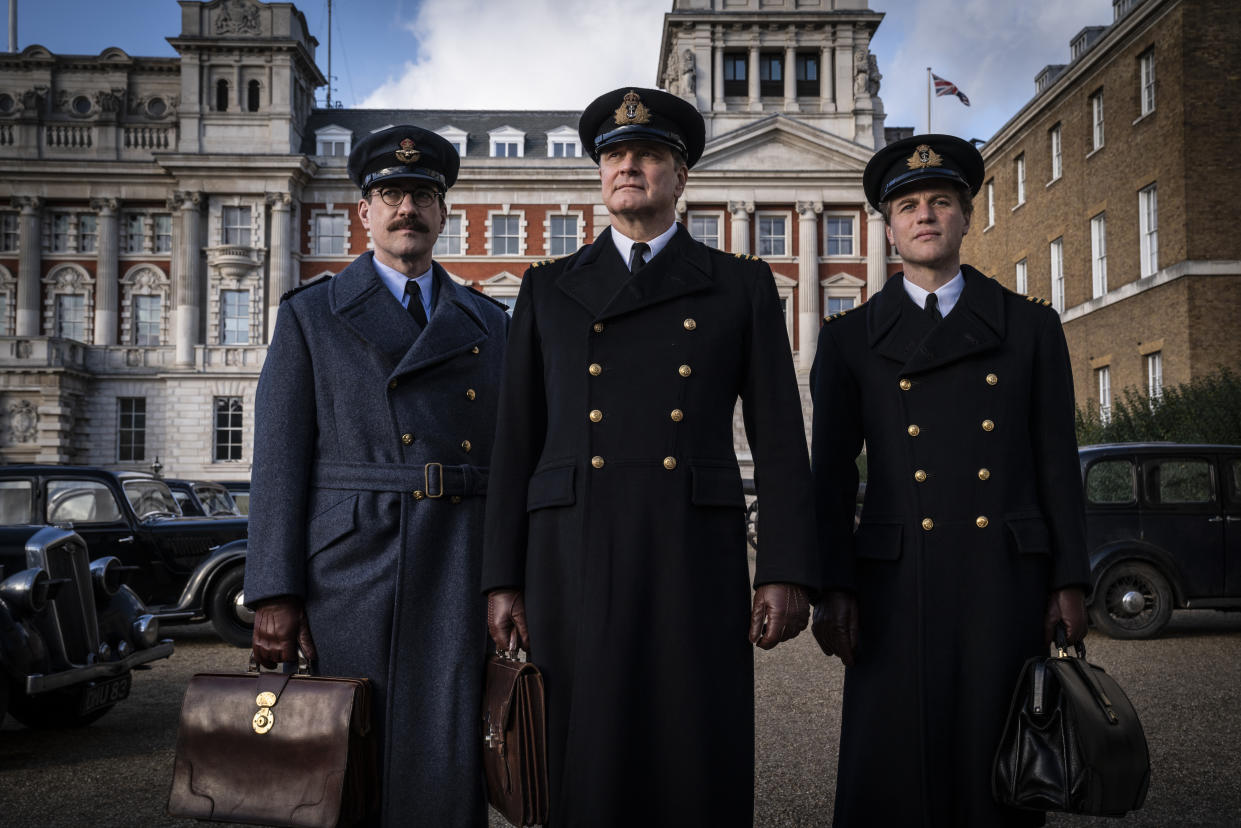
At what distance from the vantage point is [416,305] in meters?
3.75

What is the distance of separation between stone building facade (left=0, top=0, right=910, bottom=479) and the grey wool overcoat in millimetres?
41345

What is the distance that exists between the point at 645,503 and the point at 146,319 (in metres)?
47.7

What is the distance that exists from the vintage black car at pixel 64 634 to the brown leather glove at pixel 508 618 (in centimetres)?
454

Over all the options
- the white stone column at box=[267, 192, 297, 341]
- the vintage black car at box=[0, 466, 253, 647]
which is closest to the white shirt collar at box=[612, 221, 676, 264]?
the vintage black car at box=[0, 466, 253, 647]

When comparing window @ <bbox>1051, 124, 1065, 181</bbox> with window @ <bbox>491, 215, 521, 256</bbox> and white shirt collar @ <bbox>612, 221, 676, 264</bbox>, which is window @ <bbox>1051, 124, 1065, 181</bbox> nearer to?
window @ <bbox>491, 215, 521, 256</bbox>

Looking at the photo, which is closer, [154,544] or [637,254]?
[637,254]

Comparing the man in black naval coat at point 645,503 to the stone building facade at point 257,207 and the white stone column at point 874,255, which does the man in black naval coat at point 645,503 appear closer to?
the stone building facade at point 257,207

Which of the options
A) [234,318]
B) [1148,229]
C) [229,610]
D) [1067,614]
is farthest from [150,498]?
[234,318]

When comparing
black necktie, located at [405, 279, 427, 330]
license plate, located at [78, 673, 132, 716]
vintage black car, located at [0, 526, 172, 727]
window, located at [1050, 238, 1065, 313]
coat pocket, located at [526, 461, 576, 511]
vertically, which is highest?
window, located at [1050, 238, 1065, 313]

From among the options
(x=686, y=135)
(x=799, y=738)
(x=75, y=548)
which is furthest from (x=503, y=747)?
(x=75, y=548)

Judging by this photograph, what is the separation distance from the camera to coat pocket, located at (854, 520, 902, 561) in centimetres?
343

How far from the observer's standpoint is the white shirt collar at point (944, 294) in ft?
12.1

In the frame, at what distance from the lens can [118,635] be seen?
7375 millimetres

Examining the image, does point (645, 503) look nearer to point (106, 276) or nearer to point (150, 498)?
point (150, 498)
